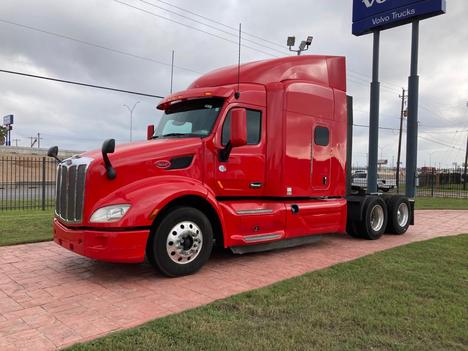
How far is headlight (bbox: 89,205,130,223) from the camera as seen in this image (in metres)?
5.12

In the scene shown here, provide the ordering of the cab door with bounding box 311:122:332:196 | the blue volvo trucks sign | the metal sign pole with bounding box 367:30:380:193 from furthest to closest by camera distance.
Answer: the metal sign pole with bounding box 367:30:380:193 < the blue volvo trucks sign < the cab door with bounding box 311:122:332:196

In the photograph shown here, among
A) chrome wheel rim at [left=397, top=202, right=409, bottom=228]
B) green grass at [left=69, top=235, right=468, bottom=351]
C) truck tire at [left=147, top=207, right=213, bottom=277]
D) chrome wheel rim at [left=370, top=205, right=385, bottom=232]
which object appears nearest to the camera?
green grass at [left=69, top=235, right=468, bottom=351]

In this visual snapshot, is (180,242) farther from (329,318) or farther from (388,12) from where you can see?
(388,12)

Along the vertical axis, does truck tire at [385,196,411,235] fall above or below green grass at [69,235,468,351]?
above

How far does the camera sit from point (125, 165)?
211 inches

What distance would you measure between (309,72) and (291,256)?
132 inches

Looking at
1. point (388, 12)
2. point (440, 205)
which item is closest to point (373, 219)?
point (388, 12)

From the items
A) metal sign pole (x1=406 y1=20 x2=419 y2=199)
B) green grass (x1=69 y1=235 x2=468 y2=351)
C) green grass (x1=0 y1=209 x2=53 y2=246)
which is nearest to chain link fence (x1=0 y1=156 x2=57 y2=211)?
green grass (x1=0 y1=209 x2=53 y2=246)

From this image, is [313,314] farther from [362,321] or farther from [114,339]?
[114,339]

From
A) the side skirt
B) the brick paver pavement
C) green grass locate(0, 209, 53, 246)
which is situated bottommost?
the brick paver pavement

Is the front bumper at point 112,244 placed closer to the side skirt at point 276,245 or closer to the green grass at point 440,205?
the side skirt at point 276,245

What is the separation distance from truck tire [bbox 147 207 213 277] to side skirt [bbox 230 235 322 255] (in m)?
0.77

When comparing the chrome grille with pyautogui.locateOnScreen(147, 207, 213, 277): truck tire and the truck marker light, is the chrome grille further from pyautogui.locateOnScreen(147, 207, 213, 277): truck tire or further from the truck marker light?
pyautogui.locateOnScreen(147, 207, 213, 277): truck tire

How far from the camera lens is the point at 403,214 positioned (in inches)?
403
